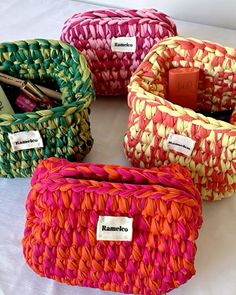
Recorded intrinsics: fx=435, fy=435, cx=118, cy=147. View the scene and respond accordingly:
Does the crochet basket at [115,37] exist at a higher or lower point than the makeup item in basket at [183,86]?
higher

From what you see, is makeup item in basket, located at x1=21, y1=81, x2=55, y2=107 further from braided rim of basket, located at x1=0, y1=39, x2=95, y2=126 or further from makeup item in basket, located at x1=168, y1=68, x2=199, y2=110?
makeup item in basket, located at x1=168, y1=68, x2=199, y2=110

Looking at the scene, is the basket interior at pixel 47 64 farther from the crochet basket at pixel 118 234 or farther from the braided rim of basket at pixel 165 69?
the crochet basket at pixel 118 234

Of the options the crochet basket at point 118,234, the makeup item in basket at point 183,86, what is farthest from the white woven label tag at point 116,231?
the makeup item in basket at point 183,86

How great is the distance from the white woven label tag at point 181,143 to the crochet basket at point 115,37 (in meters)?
0.20

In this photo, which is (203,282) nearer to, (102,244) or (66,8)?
(102,244)

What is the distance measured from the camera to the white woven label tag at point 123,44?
0.70 meters

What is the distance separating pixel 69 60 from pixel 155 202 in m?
0.28

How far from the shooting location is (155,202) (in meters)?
0.47

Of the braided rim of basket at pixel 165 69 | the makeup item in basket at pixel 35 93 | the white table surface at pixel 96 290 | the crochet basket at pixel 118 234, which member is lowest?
the white table surface at pixel 96 290

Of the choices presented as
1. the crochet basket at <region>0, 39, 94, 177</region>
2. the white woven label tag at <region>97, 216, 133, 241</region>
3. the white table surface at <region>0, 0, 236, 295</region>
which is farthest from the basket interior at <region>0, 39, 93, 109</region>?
the white woven label tag at <region>97, 216, 133, 241</region>

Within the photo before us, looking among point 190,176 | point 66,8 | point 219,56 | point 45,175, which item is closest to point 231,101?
point 219,56

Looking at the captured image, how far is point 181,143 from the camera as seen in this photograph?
55cm

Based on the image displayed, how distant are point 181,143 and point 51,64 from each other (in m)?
0.25

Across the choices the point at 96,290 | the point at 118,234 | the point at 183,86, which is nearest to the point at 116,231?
the point at 118,234
